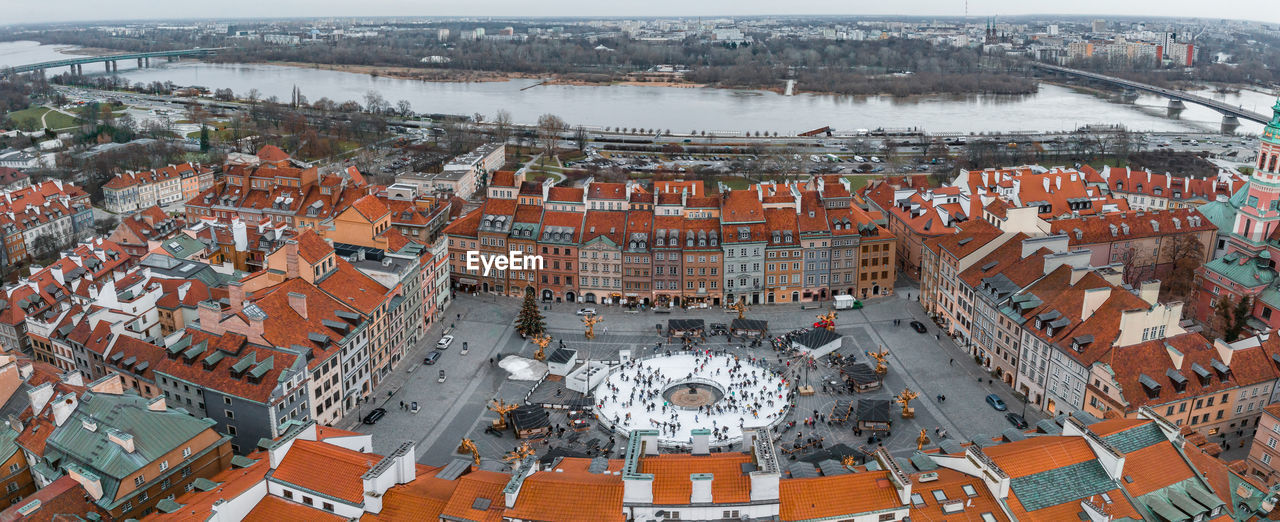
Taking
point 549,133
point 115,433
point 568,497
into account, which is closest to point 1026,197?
point 568,497

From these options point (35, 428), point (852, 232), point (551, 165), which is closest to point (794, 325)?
point (852, 232)

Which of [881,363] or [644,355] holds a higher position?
[881,363]

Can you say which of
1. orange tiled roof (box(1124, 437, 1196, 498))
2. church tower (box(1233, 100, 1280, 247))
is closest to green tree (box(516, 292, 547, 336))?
orange tiled roof (box(1124, 437, 1196, 498))

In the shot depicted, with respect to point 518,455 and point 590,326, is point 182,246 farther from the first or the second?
point 518,455

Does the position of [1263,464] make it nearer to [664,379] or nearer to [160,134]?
[664,379]

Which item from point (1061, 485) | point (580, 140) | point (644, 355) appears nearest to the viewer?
point (1061, 485)

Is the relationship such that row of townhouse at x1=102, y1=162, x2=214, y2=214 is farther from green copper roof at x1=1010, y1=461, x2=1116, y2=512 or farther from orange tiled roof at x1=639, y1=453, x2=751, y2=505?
green copper roof at x1=1010, y1=461, x2=1116, y2=512

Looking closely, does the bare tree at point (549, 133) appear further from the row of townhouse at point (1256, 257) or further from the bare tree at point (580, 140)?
the row of townhouse at point (1256, 257)
